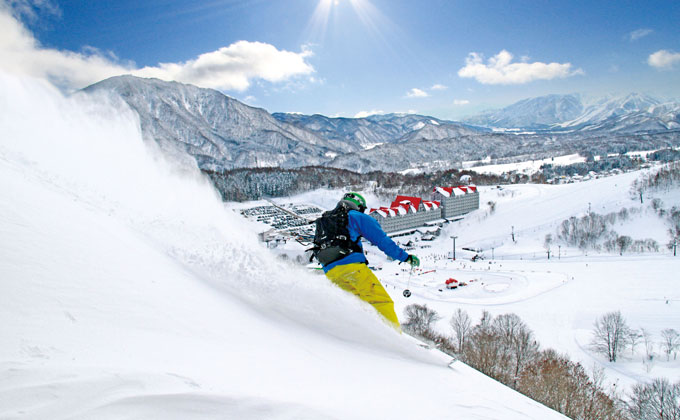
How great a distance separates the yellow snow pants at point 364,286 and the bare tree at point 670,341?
25828 mm

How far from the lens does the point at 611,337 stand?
67.3 feet

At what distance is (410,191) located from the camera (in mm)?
97625

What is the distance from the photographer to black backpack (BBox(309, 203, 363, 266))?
4551 mm

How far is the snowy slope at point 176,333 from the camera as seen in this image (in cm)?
139

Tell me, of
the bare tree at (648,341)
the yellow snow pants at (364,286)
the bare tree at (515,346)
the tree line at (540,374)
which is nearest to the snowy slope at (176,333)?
the yellow snow pants at (364,286)

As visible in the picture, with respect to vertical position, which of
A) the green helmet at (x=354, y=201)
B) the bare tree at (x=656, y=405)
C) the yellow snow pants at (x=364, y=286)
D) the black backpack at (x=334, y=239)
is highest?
the green helmet at (x=354, y=201)

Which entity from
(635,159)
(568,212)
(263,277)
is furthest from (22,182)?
(635,159)

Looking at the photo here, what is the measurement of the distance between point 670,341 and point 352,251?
90.3ft

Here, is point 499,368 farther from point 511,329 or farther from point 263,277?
point 263,277

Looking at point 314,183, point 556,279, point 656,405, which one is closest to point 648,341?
point 656,405

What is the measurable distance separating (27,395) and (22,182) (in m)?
4.83

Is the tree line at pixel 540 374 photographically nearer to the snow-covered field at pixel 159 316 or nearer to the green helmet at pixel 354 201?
the green helmet at pixel 354 201

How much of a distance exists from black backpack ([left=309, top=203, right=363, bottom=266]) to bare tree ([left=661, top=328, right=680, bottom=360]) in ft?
86.7

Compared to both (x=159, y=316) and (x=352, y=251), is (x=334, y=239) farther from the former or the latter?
(x=159, y=316)
